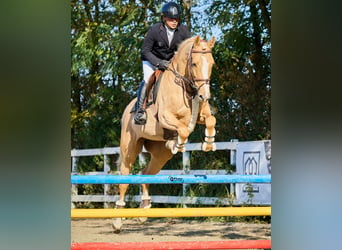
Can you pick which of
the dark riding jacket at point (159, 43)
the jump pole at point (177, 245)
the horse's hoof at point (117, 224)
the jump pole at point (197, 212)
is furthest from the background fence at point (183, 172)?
the jump pole at point (177, 245)

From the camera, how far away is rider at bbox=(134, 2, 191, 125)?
2906 millimetres

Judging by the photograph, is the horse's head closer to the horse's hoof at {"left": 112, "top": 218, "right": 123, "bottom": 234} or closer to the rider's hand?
the rider's hand

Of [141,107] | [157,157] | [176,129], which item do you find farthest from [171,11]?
[157,157]

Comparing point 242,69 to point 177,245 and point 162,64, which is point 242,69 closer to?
point 162,64

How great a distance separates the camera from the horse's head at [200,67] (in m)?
2.69

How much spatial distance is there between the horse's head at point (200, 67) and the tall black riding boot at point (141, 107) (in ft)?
1.06

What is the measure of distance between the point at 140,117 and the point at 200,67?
524 mm

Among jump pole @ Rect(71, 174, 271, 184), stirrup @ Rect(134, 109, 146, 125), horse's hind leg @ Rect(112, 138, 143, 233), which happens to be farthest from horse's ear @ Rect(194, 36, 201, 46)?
horse's hind leg @ Rect(112, 138, 143, 233)

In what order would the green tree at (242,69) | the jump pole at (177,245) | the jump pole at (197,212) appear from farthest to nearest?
the green tree at (242,69), the jump pole at (197,212), the jump pole at (177,245)

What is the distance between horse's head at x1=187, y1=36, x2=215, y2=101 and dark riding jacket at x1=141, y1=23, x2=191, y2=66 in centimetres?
20

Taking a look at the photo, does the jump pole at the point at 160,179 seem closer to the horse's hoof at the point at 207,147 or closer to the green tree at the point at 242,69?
the horse's hoof at the point at 207,147
